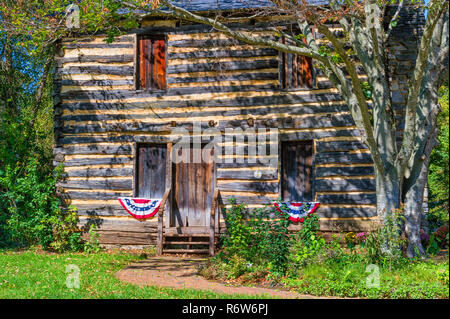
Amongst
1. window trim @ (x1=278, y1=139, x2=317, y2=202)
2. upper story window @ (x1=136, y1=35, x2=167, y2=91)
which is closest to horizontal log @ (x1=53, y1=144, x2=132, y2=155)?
upper story window @ (x1=136, y1=35, x2=167, y2=91)

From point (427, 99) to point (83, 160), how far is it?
27.8 ft

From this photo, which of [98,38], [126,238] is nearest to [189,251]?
[126,238]

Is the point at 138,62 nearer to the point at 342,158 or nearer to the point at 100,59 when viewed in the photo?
the point at 100,59

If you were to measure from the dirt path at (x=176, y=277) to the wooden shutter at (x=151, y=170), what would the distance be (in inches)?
78.7

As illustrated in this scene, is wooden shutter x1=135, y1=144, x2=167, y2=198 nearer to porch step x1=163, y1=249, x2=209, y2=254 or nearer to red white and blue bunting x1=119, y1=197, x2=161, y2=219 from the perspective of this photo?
red white and blue bunting x1=119, y1=197, x2=161, y2=219

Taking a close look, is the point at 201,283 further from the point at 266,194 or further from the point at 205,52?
the point at 205,52

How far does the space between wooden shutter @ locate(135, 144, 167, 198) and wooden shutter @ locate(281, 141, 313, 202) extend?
315 centimetres

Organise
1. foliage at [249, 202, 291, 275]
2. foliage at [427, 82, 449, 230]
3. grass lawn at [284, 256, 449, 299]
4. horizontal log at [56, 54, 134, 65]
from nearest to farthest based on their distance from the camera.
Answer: grass lawn at [284, 256, 449, 299], foliage at [249, 202, 291, 275], horizontal log at [56, 54, 134, 65], foliage at [427, 82, 449, 230]

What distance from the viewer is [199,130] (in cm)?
1159

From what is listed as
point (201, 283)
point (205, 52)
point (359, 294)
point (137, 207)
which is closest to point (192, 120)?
point (205, 52)

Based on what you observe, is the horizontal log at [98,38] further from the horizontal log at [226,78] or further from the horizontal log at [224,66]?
the horizontal log at [226,78]

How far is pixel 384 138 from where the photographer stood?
334 inches

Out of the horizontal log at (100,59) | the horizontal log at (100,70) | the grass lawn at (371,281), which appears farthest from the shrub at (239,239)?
the horizontal log at (100,59)

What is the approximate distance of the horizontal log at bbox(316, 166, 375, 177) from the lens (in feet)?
35.6
